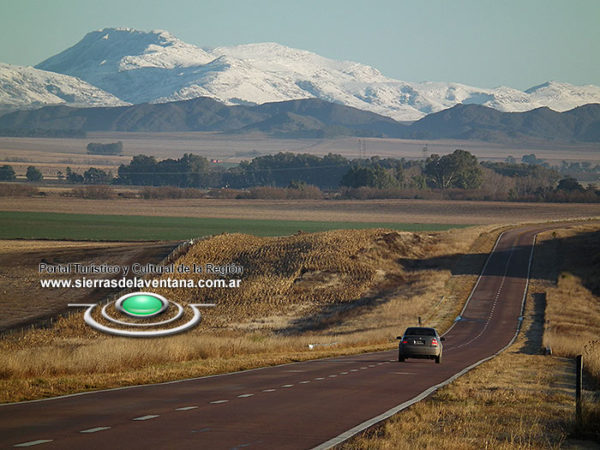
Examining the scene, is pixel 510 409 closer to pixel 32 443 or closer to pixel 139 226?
pixel 32 443

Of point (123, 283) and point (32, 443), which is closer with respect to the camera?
point (32, 443)

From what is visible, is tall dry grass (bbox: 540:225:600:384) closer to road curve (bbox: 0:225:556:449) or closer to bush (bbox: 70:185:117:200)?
road curve (bbox: 0:225:556:449)

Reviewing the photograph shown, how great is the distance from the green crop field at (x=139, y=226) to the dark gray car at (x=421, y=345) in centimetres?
6815

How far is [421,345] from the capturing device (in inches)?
1307

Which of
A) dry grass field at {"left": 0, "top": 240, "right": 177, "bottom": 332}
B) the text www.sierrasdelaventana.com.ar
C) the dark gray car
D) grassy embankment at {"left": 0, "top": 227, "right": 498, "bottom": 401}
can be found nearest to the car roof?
the dark gray car

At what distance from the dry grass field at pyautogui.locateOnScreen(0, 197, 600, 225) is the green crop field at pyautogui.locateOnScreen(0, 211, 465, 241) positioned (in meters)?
8.41

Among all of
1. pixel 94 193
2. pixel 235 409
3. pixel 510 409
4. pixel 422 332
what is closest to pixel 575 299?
pixel 422 332

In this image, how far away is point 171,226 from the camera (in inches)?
4663

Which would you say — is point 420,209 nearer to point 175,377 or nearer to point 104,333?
point 104,333

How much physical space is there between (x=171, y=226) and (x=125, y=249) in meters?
39.0

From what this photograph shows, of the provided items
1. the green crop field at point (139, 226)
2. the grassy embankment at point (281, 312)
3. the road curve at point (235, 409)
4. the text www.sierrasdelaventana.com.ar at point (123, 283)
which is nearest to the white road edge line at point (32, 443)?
the road curve at point (235, 409)

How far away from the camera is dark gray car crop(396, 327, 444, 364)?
108 feet

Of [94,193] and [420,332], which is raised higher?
[94,193]

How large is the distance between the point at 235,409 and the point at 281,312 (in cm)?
4740
